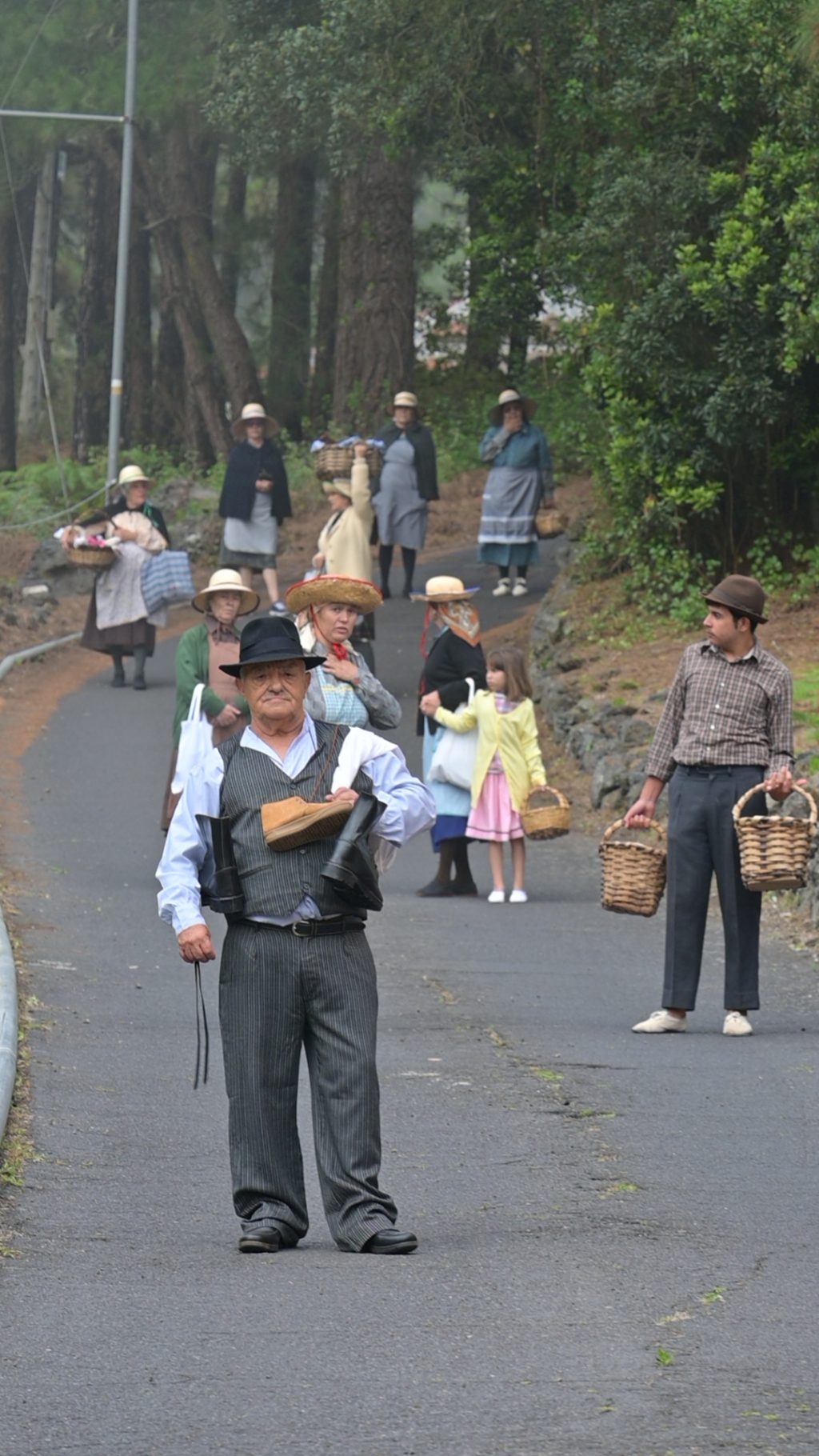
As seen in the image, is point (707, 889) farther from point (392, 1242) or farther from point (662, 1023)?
point (392, 1242)

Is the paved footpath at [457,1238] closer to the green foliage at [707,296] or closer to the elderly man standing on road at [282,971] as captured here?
the elderly man standing on road at [282,971]

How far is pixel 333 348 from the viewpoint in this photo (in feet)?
139

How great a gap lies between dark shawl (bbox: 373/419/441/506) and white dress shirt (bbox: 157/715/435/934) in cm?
1863

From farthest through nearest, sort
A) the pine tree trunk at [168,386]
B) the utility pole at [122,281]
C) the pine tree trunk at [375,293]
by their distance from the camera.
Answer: the pine tree trunk at [168,386], the pine tree trunk at [375,293], the utility pole at [122,281]

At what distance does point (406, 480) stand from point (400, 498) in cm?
24

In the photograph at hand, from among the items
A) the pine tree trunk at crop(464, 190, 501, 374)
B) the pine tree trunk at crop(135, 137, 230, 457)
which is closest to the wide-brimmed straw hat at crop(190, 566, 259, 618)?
the pine tree trunk at crop(464, 190, 501, 374)

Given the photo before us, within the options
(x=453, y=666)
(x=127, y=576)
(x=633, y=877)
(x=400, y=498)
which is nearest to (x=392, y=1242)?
(x=633, y=877)

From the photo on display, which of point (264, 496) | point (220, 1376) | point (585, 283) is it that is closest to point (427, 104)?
point (585, 283)

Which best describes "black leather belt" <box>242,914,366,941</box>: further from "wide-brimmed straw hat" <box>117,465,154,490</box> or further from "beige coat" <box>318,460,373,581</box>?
"wide-brimmed straw hat" <box>117,465,154,490</box>

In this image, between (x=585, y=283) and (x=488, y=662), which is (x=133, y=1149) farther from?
(x=585, y=283)

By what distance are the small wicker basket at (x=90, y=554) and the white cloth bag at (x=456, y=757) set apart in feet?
24.6

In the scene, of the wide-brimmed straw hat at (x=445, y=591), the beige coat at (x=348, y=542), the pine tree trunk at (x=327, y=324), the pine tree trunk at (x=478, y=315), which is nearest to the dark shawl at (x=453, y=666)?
the wide-brimmed straw hat at (x=445, y=591)

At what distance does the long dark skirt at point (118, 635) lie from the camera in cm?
2164

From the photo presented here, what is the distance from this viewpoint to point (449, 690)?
1437cm
